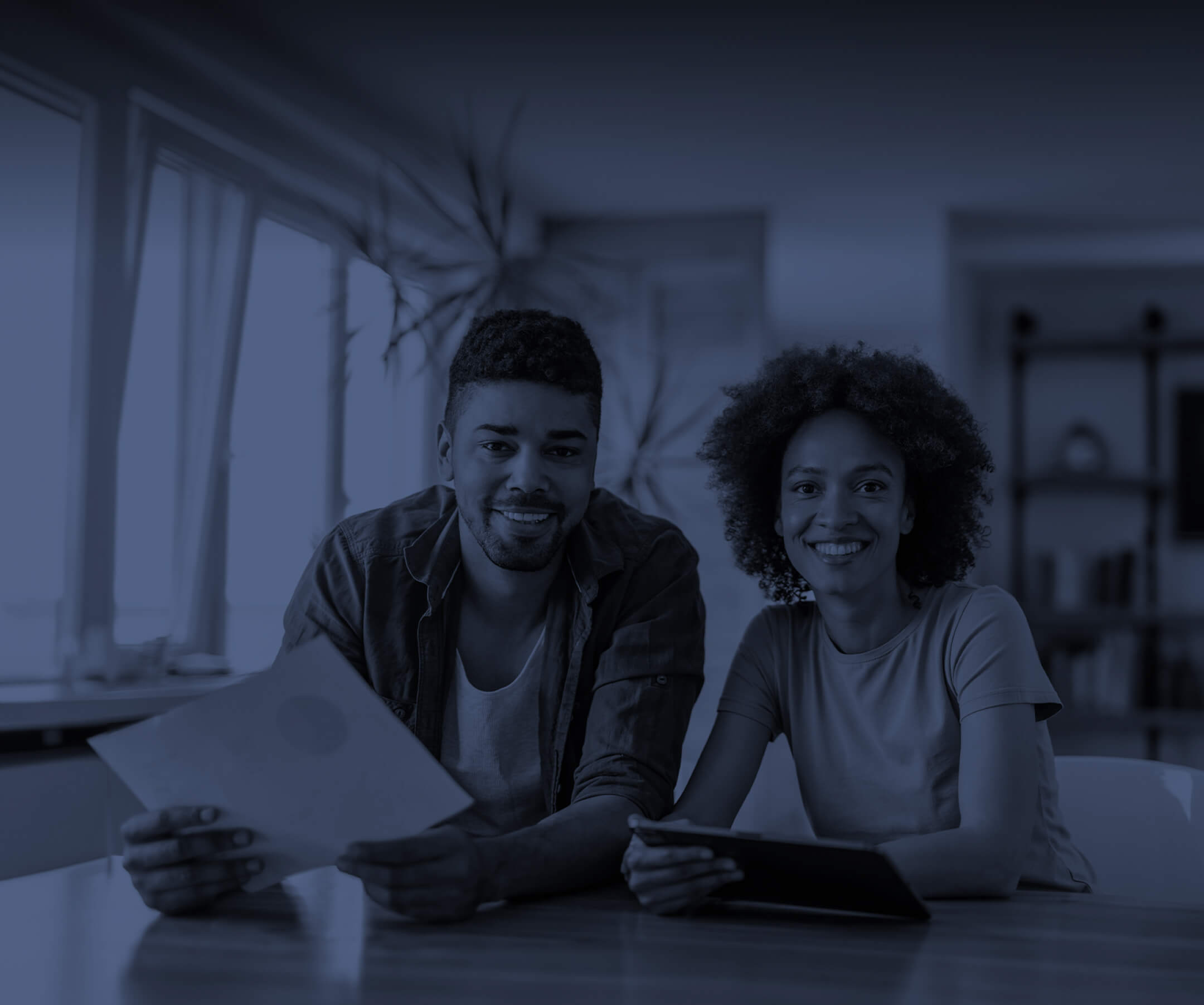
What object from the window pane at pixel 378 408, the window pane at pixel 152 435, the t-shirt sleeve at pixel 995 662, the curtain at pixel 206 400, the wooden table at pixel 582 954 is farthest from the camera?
the window pane at pixel 378 408

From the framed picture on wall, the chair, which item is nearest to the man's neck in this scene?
the chair

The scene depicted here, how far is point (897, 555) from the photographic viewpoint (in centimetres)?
166

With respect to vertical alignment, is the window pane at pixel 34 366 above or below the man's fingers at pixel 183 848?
above

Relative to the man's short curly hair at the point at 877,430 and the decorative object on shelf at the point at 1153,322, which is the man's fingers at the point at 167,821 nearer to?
the man's short curly hair at the point at 877,430

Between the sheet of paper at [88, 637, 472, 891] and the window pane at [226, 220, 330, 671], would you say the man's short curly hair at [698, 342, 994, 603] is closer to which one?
the sheet of paper at [88, 637, 472, 891]

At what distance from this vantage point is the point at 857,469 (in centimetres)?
155

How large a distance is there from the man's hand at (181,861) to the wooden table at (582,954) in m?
0.02

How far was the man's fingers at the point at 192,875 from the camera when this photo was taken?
112 cm

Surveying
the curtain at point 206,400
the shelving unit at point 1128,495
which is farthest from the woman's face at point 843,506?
the shelving unit at point 1128,495

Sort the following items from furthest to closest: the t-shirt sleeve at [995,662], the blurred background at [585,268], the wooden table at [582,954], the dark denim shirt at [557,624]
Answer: the blurred background at [585,268], the dark denim shirt at [557,624], the t-shirt sleeve at [995,662], the wooden table at [582,954]

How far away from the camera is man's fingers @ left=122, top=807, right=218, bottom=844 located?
1132mm

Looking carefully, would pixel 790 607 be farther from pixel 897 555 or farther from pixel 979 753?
pixel 979 753

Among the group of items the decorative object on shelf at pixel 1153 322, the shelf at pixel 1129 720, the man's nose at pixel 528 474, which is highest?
the decorative object on shelf at pixel 1153 322

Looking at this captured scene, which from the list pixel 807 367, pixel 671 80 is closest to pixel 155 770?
pixel 807 367
